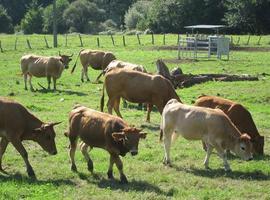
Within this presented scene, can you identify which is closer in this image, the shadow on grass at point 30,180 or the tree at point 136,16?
the shadow on grass at point 30,180

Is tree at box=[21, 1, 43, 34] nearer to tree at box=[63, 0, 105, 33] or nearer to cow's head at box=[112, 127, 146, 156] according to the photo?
tree at box=[63, 0, 105, 33]

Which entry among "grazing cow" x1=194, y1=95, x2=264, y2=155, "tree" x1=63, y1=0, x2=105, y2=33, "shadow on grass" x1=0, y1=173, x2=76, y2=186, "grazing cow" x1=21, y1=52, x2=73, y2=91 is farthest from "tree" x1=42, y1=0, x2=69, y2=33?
"shadow on grass" x1=0, y1=173, x2=76, y2=186

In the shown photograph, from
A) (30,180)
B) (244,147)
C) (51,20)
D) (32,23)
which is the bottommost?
(32,23)

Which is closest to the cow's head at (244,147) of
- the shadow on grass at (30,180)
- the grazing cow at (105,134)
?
the grazing cow at (105,134)

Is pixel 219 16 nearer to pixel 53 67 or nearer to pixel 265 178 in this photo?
pixel 53 67

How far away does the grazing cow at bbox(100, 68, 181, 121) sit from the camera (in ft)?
56.2

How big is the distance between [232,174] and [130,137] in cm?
277

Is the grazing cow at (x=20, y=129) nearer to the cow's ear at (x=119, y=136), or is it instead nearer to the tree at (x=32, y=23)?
the cow's ear at (x=119, y=136)

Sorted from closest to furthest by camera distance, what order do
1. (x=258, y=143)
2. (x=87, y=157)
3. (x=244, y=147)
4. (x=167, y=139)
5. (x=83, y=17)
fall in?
(x=244, y=147)
(x=87, y=157)
(x=167, y=139)
(x=258, y=143)
(x=83, y=17)

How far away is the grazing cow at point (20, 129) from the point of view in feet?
37.8

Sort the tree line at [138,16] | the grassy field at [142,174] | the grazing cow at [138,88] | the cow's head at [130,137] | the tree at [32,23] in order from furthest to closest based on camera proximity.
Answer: the tree at [32,23] < the tree line at [138,16] < the grazing cow at [138,88] < the cow's head at [130,137] < the grassy field at [142,174]

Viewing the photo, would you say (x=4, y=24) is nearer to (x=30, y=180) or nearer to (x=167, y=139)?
(x=167, y=139)

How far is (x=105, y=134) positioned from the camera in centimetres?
1112

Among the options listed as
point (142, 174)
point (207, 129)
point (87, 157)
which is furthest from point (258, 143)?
point (87, 157)
